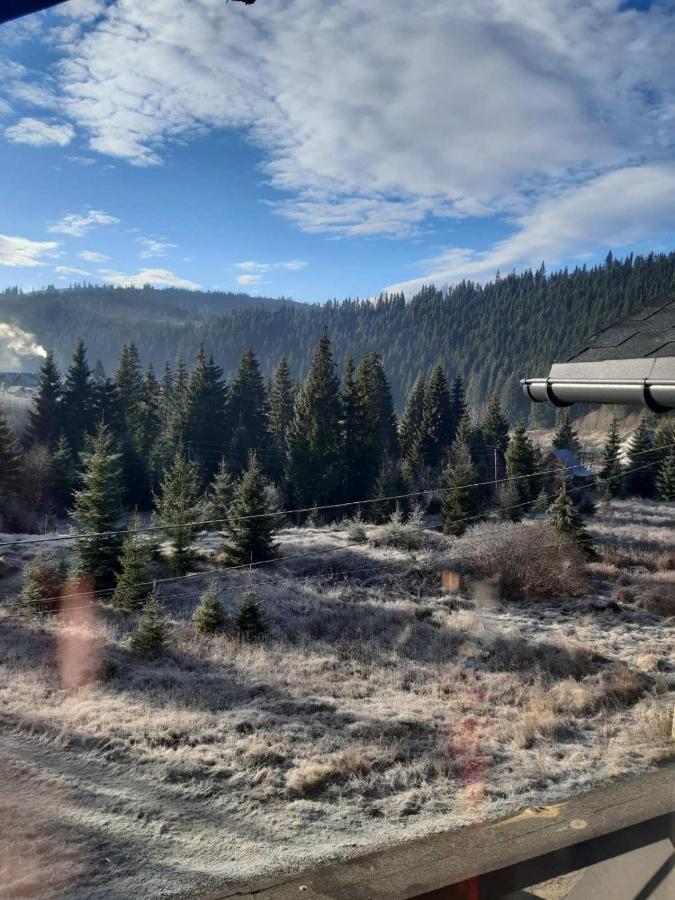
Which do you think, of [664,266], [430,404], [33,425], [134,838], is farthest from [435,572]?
[664,266]

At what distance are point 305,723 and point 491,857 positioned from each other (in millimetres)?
6231

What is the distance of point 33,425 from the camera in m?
Result: 50.3

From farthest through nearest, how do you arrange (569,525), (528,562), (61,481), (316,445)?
(316,445) → (61,481) → (569,525) → (528,562)

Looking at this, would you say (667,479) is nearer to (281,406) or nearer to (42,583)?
(281,406)

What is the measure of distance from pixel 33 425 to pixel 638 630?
4943cm

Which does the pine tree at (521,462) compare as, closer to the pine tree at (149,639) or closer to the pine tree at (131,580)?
the pine tree at (131,580)

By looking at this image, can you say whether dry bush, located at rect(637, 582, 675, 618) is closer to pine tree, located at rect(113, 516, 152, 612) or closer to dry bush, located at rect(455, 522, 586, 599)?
dry bush, located at rect(455, 522, 586, 599)

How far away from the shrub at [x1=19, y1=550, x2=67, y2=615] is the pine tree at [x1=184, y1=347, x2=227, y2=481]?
1161 inches

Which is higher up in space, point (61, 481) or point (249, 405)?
point (249, 405)

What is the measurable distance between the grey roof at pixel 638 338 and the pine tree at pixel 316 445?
38959 millimetres

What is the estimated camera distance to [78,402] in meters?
51.1

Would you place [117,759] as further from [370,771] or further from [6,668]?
[6,668]

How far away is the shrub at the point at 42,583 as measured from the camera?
1941 cm

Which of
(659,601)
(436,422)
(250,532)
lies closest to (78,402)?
(250,532)
